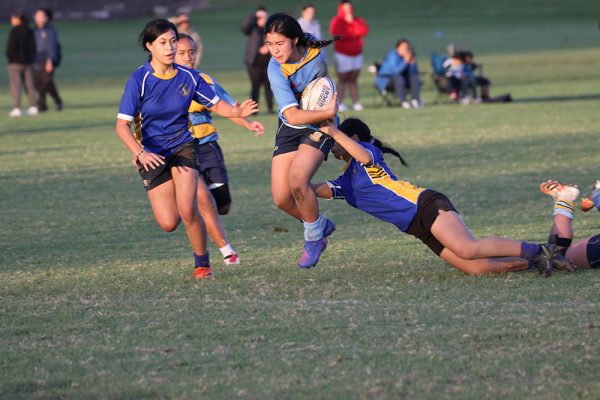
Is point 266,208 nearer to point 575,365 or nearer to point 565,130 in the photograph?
point 575,365

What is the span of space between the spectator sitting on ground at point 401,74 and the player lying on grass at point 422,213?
17.2 metres

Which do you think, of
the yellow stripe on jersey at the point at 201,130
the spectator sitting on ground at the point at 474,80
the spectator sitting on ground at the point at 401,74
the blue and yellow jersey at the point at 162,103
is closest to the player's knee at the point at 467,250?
the blue and yellow jersey at the point at 162,103

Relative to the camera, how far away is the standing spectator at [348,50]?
911 inches

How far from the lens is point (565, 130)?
1827 centimetres

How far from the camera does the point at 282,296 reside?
7.16 m

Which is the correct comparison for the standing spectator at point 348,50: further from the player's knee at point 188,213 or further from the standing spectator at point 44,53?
the player's knee at point 188,213

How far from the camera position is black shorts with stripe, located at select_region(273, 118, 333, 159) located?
786cm

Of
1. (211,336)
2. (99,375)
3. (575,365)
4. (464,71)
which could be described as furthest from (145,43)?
(464,71)

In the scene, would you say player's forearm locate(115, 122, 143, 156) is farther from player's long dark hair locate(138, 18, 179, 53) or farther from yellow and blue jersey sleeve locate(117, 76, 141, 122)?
player's long dark hair locate(138, 18, 179, 53)

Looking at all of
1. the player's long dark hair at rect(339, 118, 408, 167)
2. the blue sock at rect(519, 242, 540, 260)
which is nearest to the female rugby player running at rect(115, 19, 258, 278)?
the player's long dark hair at rect(339, 118, 408, 167)

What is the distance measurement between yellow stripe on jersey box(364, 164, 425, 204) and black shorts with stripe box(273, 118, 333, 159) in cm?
46

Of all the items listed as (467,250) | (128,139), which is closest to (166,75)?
(128,139)

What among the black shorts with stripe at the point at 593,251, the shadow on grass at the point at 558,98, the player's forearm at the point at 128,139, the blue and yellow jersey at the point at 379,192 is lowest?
the shadow on grass at the point at 558,98

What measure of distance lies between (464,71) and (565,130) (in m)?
7.77
